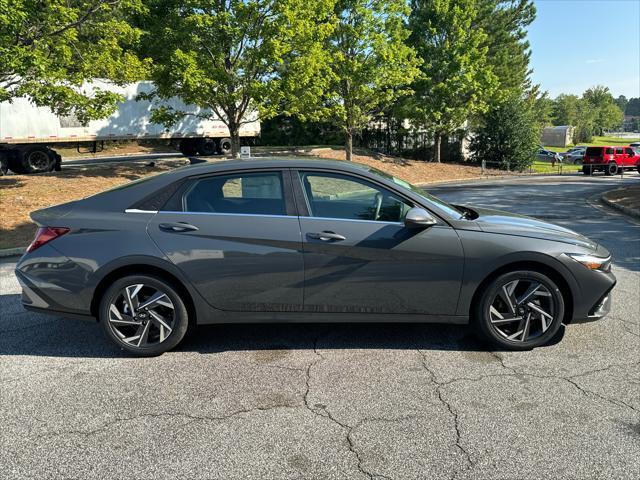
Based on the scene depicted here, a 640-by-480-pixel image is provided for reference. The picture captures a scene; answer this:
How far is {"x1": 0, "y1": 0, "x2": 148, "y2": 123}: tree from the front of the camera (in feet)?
31.5

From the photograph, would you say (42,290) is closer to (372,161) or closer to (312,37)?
(312,37)

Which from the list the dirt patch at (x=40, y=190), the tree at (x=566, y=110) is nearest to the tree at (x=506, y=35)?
the dirt patch at (x=40, y=190)

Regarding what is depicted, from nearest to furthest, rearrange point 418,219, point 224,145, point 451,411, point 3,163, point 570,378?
point 451,411 → point 570,378 → point 418,219 → point 3,163 → point 224,145

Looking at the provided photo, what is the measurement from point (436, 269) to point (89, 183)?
14195mm

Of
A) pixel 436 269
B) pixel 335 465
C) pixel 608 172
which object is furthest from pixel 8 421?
pixel 608 172

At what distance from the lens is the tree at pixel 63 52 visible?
9609 mm

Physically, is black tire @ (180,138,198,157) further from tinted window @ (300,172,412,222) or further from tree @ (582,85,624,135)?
tree @ (582,85,624,135)

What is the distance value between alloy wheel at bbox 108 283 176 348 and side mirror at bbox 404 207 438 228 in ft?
6.40

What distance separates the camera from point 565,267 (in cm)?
381

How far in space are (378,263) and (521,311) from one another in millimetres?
1225

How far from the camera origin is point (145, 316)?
12.6 ft

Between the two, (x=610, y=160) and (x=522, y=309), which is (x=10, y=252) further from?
(x=610, y=160)

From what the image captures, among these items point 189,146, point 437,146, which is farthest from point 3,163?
point 437,146

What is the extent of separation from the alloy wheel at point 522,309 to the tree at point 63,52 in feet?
32.0
